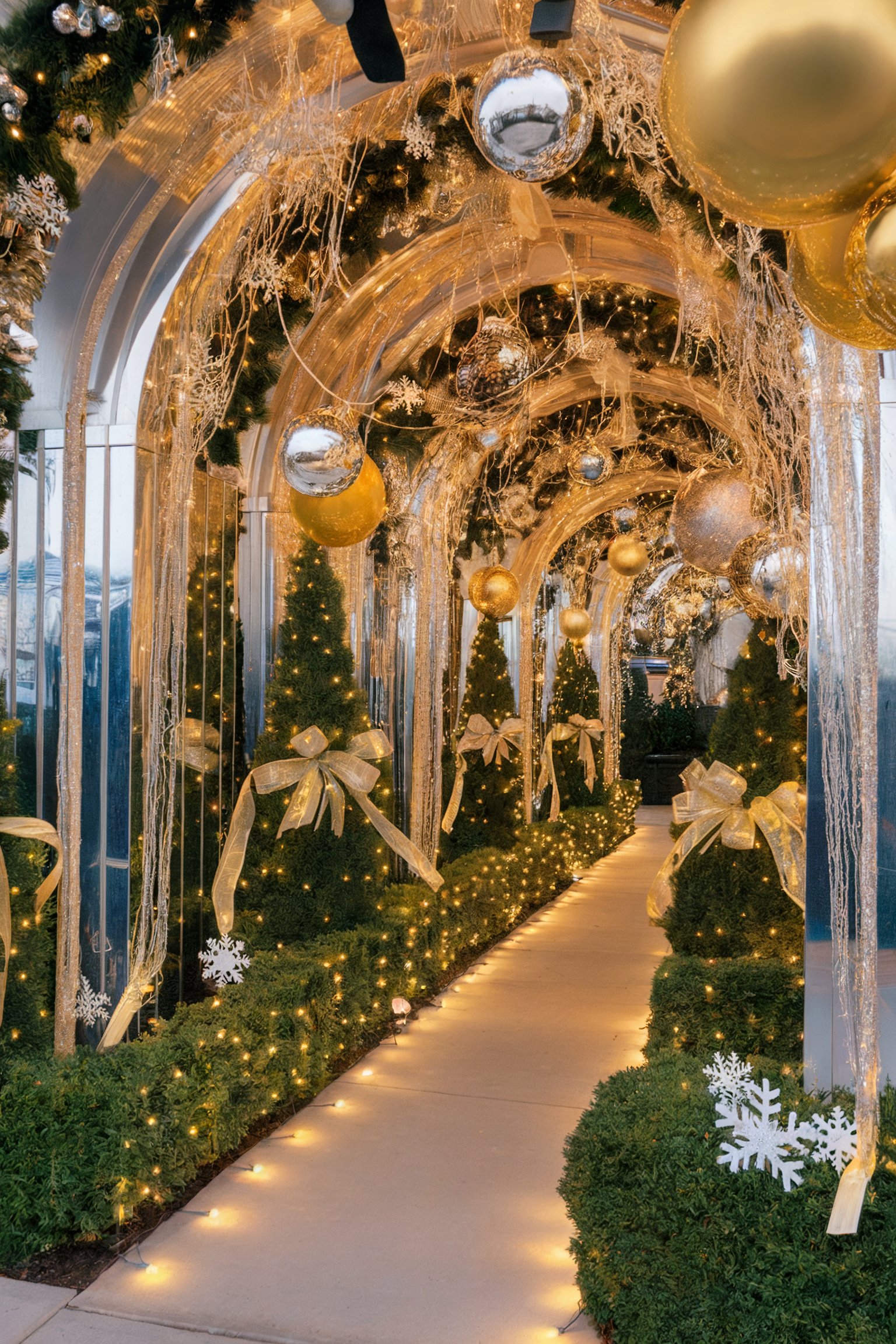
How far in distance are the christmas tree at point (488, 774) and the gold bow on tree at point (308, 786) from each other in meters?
3.48

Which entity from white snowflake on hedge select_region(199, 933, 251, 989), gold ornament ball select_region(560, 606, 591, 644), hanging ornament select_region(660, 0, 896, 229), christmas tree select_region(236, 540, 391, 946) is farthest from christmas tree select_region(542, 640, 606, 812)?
hanging ornament select_region(660, 0, 896, 229)

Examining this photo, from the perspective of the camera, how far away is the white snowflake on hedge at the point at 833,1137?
2287 millimetres

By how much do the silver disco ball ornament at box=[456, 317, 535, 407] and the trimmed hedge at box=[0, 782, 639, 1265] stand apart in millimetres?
2471

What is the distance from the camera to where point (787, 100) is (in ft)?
4.66

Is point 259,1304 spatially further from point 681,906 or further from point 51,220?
point 51,220

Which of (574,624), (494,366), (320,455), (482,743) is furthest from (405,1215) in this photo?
(574,624)

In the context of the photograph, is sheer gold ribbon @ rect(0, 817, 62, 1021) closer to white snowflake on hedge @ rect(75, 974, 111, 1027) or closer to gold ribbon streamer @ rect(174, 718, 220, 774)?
white snowflake on hedge @ rect(75, 974, 111, 1027)

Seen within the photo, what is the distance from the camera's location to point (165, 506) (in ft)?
12.6

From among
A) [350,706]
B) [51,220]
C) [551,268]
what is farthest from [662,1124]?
[551,268]

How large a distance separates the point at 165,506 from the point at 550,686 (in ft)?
27.0

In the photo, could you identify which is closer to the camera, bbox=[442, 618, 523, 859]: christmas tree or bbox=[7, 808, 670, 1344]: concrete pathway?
bbox=[7, 808, 670, 1344]: concrete pathway

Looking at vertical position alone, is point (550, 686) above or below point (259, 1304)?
above

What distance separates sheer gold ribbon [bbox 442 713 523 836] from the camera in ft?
24.9

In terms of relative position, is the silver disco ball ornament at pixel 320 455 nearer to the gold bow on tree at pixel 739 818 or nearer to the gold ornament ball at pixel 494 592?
the gold bow on tree at pixel 739 818
